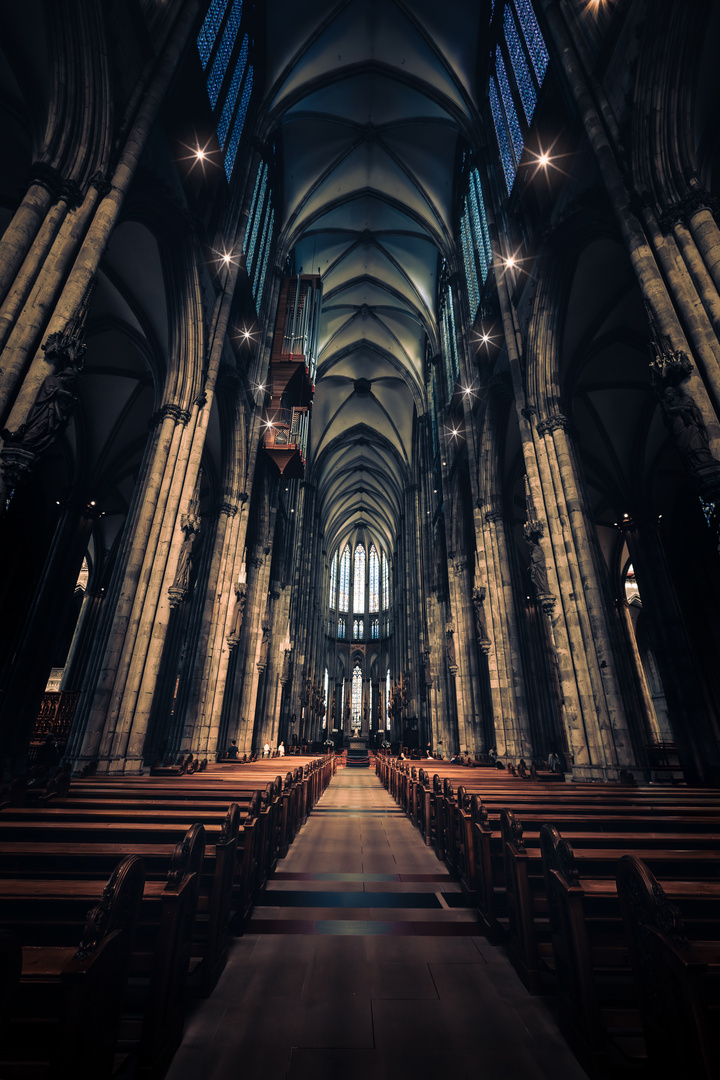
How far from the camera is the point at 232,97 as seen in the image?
46.4ft

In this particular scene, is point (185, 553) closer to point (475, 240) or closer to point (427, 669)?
point (475, 240)

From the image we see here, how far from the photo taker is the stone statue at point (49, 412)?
208 inches

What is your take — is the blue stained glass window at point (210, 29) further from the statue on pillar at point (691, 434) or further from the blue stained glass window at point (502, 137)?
the statue on pillar at point (691, 434)

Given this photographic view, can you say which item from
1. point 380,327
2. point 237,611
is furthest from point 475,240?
point 237,611

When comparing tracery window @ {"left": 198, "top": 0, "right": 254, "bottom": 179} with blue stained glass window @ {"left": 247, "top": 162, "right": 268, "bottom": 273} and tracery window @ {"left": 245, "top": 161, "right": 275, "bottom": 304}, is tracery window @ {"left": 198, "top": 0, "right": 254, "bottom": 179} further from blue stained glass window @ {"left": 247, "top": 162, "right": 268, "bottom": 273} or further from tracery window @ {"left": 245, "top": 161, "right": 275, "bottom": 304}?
blue stained glass window @ {"left": 247, "top": 162, "right": 268, "bottom": 273}

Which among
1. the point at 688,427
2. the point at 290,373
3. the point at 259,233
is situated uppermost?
the point at 259,233

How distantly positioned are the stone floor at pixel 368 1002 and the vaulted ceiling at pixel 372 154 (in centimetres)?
2080

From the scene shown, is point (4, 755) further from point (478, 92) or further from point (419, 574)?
point (478, 92)

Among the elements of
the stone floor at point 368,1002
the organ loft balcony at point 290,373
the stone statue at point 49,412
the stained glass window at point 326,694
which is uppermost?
the organ loft balcony at point 290,373

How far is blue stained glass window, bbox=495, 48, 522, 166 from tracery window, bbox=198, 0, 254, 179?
7941mm

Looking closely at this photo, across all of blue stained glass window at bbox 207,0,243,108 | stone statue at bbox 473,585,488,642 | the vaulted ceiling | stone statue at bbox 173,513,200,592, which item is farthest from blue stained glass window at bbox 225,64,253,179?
stone statue at bbox 473,585,488,642

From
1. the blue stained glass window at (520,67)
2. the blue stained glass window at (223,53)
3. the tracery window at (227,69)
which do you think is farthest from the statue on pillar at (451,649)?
the blue stained glass window at (223,53)

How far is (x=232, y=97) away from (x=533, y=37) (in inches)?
330

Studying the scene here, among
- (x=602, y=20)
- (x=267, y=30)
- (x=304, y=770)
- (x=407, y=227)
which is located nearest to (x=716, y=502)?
(x=304, y=770)
